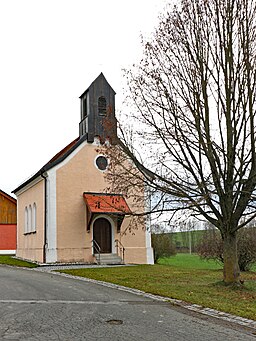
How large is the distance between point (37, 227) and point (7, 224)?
14.3m

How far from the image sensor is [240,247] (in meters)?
25.2

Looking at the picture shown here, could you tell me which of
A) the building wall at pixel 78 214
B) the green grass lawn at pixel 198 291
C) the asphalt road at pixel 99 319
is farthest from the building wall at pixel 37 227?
the asphalt road at pixel 99 319

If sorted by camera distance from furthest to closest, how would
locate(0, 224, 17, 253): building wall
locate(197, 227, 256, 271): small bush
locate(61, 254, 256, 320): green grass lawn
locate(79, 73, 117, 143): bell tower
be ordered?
locate(0, 224, 17, 253): building wall → locate(79, 73, 117, 143): bell tower → locate(197, 227, 256, 271): small bush → locate(61, 254, 256, 320): green grass lawn

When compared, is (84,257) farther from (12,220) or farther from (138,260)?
(12,220)

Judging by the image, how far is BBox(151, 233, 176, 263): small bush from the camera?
105 feet

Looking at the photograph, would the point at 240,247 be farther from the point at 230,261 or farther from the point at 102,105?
the point at 102,105

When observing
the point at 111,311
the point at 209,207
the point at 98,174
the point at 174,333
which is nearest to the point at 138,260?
the point at 98,174

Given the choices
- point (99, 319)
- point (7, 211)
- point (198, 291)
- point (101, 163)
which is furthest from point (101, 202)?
point (7, 211)

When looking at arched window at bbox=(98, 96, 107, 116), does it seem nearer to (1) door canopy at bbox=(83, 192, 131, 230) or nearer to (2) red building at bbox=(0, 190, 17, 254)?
(1) door canopy at bbox=(83, 192, 131, 230)

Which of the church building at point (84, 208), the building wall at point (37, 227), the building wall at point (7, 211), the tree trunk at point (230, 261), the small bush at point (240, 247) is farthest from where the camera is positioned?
the building wall at point (7, 211)

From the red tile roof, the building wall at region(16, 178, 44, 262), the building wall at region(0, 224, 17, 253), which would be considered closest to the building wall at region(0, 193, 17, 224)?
the building wall at region(0, 224, 17, 253)

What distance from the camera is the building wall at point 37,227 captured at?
26.8 m

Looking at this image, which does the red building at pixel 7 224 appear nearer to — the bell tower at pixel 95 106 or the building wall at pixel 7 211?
the building wall at pixel 7 211

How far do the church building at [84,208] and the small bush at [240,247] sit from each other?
346 centimetres
